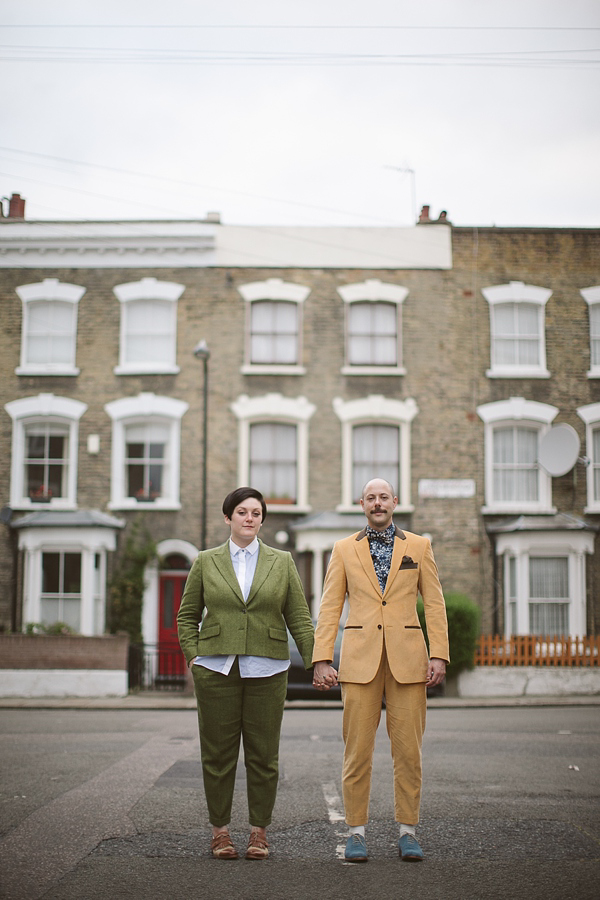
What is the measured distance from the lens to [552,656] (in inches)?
798

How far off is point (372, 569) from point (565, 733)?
732 centimetres

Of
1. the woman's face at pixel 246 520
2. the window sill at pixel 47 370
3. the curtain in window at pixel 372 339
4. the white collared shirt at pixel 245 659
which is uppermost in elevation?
the curtain in window at pixel 372 339

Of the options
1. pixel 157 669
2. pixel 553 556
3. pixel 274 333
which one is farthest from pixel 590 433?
pixel 157 669

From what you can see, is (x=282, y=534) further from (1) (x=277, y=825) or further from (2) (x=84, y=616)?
(1) (x=277, y=825)

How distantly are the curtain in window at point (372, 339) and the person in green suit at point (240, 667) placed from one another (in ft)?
59.9

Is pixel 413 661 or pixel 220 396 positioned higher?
pixel 220 396

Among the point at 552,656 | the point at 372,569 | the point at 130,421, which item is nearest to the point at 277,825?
the point at 372,569

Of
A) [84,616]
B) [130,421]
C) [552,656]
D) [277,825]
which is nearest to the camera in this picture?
[277,825]

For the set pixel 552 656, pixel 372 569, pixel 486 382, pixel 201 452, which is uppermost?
Result: pixel 486 382

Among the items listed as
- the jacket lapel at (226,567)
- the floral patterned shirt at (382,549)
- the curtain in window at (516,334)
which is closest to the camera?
the jacket lapel at (226,567)

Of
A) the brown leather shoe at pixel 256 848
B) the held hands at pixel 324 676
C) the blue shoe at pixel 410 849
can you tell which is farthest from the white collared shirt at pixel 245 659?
the blue shoe at pixel 410 849

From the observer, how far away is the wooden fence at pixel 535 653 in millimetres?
19969

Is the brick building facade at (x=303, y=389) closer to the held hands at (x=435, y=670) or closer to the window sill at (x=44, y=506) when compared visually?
the window sill at (x=44, y=506)

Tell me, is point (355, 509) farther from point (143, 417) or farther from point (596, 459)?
point (596, 459)
